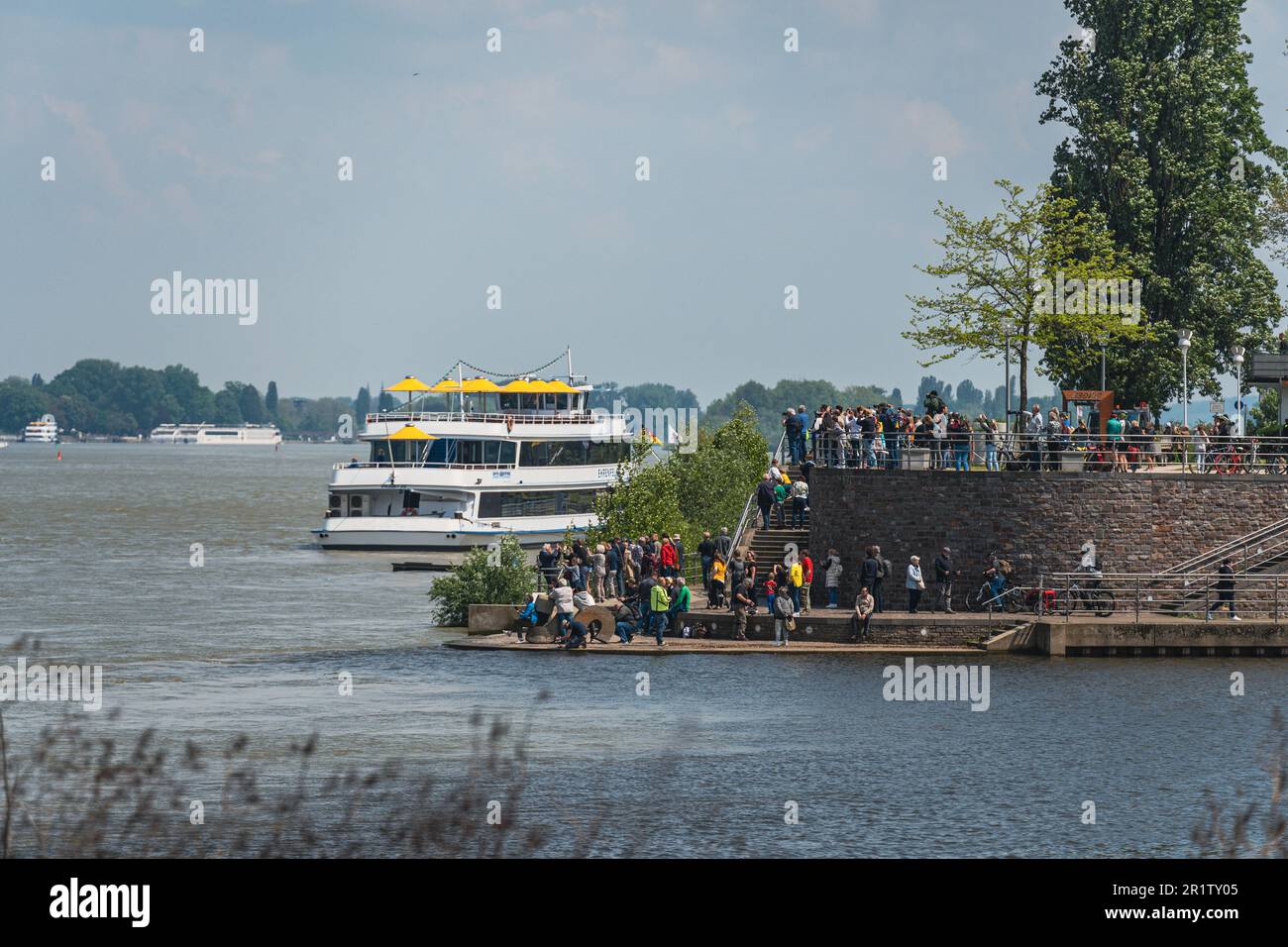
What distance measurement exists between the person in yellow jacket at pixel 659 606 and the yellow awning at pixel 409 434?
1561 inches

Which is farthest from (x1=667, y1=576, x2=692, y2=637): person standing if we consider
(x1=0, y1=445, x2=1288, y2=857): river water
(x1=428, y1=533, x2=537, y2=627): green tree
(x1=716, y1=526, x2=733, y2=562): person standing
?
(x1=428, y1=533, x2=537, y2=627): green tree

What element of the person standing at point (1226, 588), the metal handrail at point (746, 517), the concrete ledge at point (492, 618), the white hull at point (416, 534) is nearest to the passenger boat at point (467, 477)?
the white hull at point (416, 534)

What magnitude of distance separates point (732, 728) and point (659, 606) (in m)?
9.02

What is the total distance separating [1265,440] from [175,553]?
50743 mm

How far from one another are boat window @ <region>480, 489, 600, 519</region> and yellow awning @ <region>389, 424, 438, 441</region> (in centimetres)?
355

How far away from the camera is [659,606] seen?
39531 mm

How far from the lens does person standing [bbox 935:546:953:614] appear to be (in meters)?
41.3

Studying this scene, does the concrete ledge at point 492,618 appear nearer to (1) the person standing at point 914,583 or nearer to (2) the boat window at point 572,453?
(1) the person standing at point 914,583

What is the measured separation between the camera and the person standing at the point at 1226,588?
3925 centimetres

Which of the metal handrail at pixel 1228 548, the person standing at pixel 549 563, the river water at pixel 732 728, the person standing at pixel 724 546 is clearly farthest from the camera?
the person standing at pixel 724 546

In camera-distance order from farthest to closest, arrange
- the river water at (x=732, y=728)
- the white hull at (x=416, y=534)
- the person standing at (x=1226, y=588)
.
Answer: the white hull at (x=416, y=534)
the person standing at (x=1226, y=588)
the river water at (x=732, y=728)

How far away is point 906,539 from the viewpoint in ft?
139
